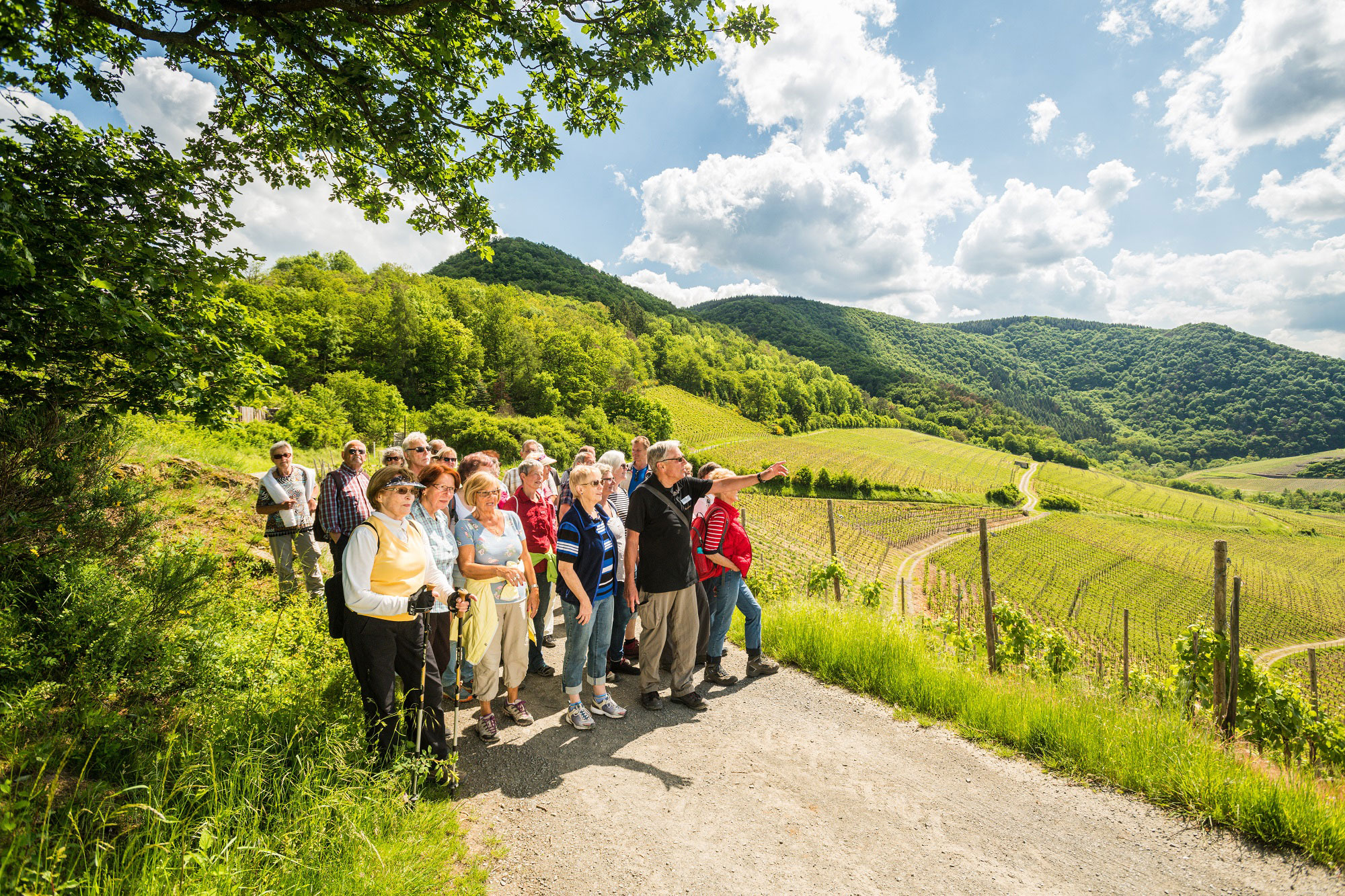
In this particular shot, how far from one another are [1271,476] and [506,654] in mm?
213509

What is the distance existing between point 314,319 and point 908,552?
58865mm

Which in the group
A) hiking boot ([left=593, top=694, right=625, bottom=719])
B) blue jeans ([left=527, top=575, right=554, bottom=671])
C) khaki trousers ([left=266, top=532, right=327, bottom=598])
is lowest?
hiking boot ([left=593, top=694, right=625, bottom=719])

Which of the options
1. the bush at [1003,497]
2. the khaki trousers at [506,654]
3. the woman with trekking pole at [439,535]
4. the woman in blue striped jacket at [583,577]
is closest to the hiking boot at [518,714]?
the khaki trousers at [506,654]

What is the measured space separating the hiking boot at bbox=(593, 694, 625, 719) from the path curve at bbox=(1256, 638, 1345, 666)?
53.7m

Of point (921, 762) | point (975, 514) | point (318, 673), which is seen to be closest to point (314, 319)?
point (318, 673)

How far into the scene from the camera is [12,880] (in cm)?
190

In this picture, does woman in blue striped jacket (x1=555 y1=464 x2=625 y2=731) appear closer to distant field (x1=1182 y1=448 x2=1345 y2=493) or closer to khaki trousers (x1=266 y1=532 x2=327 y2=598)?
khaki trousers (x1=266 y1=532 x2=327 y2=598)

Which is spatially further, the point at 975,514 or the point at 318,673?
the point at 975,514

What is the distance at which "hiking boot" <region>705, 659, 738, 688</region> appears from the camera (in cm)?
514

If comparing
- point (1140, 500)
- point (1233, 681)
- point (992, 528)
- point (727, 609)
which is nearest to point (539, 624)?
point (727, 609)

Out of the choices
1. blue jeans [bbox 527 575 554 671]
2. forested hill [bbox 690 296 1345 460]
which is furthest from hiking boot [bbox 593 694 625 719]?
forested hill [bbox 690 296 1345 460]

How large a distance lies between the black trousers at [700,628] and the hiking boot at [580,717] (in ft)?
2.74

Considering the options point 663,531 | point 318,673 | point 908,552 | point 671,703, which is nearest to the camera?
point 318,673

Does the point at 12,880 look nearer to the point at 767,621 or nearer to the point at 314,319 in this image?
the point at 767,621
